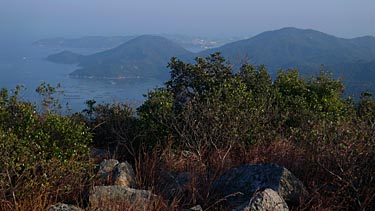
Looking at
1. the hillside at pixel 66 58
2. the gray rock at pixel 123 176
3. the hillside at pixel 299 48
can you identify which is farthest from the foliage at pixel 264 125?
the hillside at pixel 66 58

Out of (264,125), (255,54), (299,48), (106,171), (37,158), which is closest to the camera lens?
(37,158)

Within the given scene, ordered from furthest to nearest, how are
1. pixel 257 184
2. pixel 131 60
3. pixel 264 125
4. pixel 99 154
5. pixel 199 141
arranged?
pixel 131 60 → pixel 264 125 → pixel 99 154 → pixel 199 141 → pixel 257 184

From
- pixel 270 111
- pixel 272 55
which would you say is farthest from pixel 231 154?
pixel 272 55

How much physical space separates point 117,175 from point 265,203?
2.01 meters

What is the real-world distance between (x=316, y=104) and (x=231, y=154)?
4200mm

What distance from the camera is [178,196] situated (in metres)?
4.72

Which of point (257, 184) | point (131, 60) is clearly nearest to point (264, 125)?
point (257, 184)

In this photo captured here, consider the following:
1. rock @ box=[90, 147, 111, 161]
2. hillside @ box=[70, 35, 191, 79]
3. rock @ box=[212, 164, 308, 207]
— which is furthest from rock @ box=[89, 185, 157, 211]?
hillside @ box=[70, 35, 191, 79]

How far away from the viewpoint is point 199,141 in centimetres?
625

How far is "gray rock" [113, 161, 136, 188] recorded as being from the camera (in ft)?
16.6

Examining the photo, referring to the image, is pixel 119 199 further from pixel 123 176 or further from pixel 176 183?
pixel 176 183

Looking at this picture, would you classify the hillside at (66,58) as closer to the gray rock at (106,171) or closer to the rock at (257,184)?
the gray rock at (106,171)

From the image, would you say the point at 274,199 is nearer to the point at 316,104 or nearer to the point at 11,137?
the point at 11,137

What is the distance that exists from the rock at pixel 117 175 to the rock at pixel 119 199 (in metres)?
0.50
